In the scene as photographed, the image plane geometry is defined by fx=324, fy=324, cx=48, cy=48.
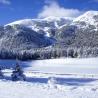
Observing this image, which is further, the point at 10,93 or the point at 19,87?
the point at 19,87

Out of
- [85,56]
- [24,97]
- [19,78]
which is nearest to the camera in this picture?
[24,97]

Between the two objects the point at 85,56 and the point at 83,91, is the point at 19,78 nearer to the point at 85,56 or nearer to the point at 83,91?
the point at 83,91

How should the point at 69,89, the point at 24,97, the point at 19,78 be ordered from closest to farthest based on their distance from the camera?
the point at 24,97
the point at 69,89
the point at 19,78

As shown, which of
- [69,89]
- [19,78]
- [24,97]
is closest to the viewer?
[24,97]

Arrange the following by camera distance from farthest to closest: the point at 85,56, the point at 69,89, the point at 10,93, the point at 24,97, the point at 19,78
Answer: the point at 85,56 < the point at 19,78 < the point at 69,89 < the point at 10,93 < the point at 24,97

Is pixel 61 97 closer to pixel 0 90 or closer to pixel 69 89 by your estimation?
pixel 69 89

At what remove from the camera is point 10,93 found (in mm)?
21250

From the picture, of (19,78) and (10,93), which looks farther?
(19,78)

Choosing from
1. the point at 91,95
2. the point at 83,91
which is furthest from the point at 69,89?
the point at 91,95

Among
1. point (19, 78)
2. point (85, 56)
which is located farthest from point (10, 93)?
point (85, 56)

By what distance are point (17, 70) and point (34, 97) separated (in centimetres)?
4535

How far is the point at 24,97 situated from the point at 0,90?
3248mm

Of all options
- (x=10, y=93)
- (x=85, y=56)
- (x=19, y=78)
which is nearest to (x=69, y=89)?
(x=10, y=93)

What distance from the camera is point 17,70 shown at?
213ft
